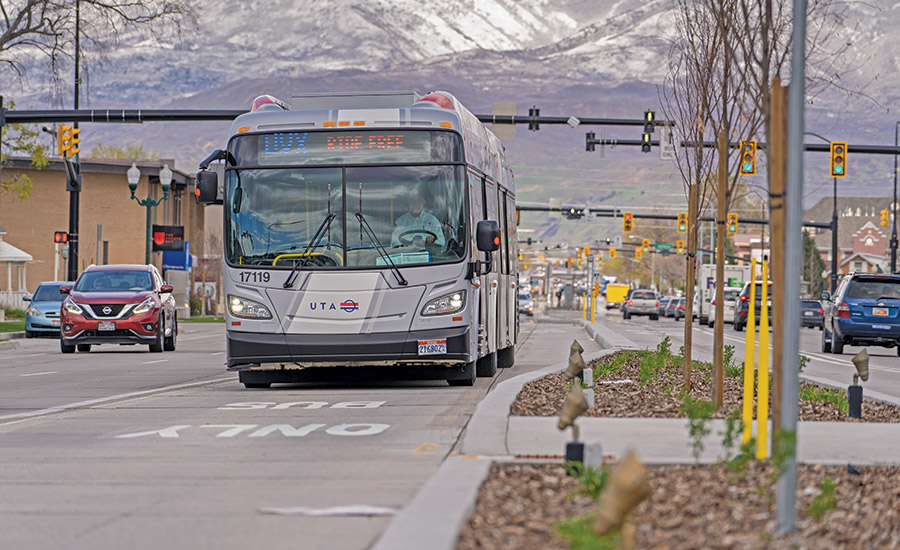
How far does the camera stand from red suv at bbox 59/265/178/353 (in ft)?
98.2

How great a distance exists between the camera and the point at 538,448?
9.95 meters

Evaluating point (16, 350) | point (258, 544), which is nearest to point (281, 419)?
point (258, 544)

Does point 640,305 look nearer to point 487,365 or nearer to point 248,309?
point 487,365

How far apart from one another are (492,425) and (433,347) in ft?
19.8

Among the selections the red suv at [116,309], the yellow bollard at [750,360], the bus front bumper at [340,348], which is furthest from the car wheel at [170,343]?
the yellow bollard at [750,360]

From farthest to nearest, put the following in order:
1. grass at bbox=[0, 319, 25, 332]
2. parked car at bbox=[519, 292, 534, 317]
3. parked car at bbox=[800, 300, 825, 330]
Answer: parked car at bbox=[519, 292, 534, 317], parked car at bbox=[800, 300, 825, 330], grass at bbox=[0, 319, 25, 332]

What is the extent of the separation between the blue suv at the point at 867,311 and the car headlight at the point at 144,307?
52.7 feet

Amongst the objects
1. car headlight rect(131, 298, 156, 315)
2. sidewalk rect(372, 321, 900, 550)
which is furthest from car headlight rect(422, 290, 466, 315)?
car headlight rect(131, 298, 156, 315)

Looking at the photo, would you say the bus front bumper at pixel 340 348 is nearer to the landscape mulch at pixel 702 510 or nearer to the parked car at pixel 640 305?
the landscape mulch at pixel 702 510

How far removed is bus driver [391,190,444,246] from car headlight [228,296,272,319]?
1.77 meters

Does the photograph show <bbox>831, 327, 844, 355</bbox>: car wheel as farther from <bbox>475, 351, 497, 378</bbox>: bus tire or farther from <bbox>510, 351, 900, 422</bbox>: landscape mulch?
<bbox>510, 351, 900, 422</bbox>: landscape mulch

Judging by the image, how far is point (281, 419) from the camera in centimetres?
1355

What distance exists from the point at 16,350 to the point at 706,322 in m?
45.4

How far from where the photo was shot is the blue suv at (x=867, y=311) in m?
33.4
